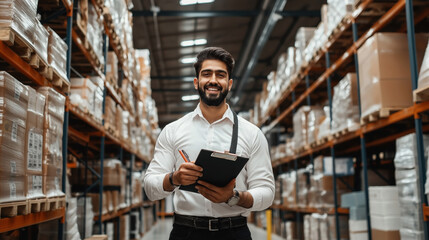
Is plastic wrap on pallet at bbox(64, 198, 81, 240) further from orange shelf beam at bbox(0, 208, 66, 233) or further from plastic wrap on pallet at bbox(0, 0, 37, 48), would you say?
plastic wrap on pallet at bbox(0, 0, 37, 48)

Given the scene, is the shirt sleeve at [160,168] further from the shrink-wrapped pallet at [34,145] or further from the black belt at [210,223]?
the shrink-wrapped pallet at [34,145]

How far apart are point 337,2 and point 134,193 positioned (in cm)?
672

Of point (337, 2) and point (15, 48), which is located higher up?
point (337, 2)

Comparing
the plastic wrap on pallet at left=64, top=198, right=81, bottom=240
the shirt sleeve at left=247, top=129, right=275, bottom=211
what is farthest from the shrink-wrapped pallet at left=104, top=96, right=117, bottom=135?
the shirt sleeve at left=247, top=129, right=275, bottom=211

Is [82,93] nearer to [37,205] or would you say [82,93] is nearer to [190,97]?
[37,205]

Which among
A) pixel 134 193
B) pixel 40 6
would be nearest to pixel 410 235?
pixel 40 6

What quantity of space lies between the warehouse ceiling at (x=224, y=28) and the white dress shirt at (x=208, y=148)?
7667mm

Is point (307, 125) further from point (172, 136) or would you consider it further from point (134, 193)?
point (172, 136)

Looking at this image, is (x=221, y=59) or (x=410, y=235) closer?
(x=221, y=59)

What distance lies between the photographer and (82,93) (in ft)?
18.8

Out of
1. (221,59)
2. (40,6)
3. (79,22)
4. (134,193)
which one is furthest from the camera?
(134,193)

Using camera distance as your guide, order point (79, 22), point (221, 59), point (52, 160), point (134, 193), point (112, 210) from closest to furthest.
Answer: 1. point (221, 59)
2. point (52, 160)
3. point (79, 22)
4. point (112, 210)
5. point (134, 193)

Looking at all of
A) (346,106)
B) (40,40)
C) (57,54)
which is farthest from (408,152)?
(40,40)

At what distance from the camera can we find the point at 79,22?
5223 mm
